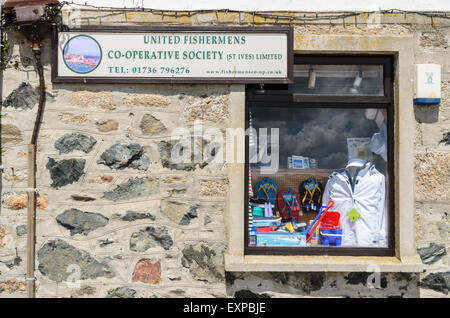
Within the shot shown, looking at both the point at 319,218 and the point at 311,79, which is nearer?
the point at 311,79

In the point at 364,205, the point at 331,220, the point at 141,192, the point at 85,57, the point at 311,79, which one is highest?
the point at 85,57

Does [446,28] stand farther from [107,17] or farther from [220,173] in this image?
[107,17]

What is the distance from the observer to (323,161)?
4.71 meters

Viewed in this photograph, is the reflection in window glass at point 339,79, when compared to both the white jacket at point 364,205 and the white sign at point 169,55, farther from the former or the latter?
the white jacket at point 364,205

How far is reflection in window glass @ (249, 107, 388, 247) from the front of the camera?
4.44 metres

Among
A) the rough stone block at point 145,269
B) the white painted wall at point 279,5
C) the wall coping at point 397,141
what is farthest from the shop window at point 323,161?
the rough stone block at point 145,269

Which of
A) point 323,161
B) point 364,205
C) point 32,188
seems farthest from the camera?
point 323,161

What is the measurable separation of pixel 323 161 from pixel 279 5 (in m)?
1.63

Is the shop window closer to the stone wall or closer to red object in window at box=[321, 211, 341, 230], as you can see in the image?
red object in window at box=[321, 211, 341, 230]

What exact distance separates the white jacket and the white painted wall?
1.53 m

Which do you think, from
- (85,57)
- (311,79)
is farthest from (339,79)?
(85,57)

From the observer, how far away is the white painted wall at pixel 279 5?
4.25 m

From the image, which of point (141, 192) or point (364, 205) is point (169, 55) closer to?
point (141, 192)

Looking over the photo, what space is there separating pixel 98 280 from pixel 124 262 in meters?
0.30
